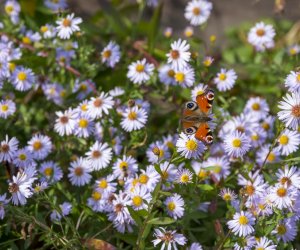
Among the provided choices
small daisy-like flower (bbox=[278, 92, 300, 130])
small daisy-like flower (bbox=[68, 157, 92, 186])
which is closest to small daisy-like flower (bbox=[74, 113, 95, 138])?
small daisy-like flower (bbox=[68, 157, 92, 186])

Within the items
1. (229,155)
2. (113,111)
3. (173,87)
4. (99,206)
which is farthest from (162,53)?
(99,206)

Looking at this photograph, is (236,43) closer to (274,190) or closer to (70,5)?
(70,5)

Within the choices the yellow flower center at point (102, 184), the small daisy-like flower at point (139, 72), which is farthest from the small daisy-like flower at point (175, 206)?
the small daisy-like flower at point (139, 72)

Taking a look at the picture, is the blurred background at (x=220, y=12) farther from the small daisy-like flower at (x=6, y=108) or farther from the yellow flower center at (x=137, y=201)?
the yellow flower center at (x=137, y=201)

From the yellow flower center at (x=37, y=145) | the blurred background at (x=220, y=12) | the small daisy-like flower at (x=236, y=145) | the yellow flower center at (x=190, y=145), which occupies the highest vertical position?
the blurred background at (x=220, y=12)

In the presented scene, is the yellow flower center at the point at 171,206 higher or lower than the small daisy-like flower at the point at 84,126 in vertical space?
lower

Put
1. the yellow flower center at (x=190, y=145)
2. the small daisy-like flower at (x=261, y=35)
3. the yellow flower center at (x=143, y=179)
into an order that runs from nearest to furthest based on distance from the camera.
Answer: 1. the yellow flower center at (x=190, y=145)
2. the yellow flower center at (x=143, y=179)
3. the small daisy-like flower at (x=261, y=35)

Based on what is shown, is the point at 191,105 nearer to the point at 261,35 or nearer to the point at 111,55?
the point at 111,55

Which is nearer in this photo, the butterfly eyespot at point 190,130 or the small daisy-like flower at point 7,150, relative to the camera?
the butterfly eyespot at point 190,130
